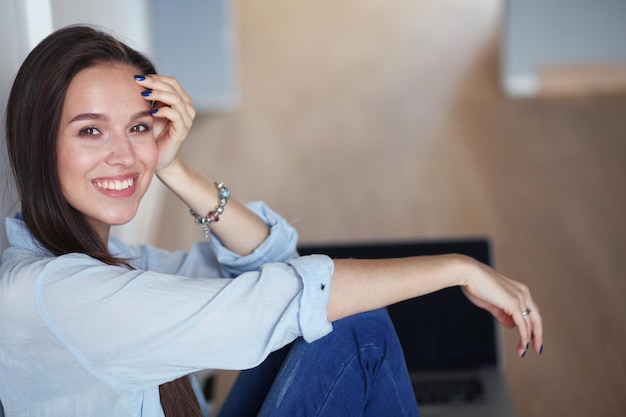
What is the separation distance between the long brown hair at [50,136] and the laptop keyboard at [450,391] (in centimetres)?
87

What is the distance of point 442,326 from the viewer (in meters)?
2.26

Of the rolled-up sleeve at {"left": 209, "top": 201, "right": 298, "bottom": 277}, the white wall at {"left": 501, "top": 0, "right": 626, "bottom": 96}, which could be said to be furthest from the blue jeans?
the white wall at {"left": 501, "top": 0, "right": 626, "bottom": 96}


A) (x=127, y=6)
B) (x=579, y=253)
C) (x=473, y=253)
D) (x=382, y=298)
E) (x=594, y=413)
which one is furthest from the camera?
(x=579, y=253)

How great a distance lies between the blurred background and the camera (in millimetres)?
3090

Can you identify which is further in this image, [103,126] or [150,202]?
[150,202]

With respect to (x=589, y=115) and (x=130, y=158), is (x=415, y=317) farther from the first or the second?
(x=589, y=115)

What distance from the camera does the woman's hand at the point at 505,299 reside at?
1.42 metres

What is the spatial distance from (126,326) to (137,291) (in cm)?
5

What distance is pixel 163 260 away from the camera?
1.67m

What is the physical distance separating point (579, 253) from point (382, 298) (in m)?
2.39

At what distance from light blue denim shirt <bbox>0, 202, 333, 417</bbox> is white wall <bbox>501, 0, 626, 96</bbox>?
4.50 metres

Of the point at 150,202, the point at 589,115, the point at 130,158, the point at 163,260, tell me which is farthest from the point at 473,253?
the point at 589,115

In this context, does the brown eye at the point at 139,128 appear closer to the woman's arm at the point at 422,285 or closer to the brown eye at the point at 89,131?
the brown eye at the point at 89,131

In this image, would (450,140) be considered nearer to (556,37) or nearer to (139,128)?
(556,37)
